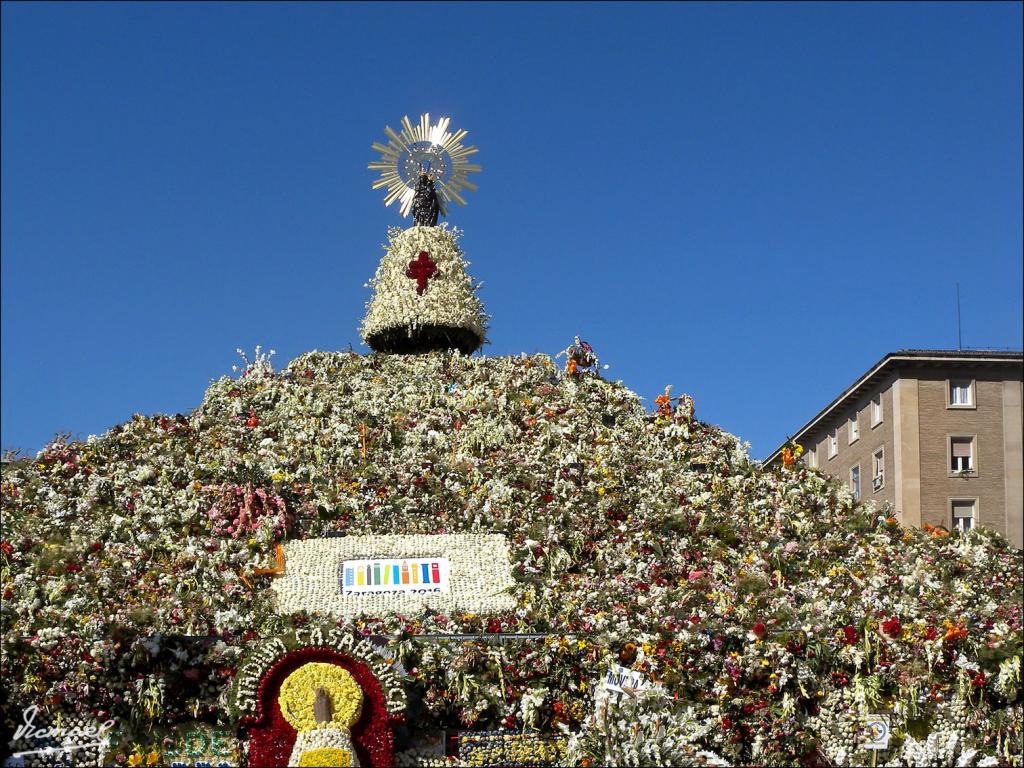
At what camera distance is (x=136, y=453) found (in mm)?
27125

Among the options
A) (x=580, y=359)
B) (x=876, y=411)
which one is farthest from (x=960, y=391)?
(x=580, y=359)

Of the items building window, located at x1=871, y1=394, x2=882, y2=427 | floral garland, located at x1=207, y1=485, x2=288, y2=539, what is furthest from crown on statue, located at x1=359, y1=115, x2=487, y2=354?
building window, located at x1=871, y1=394, x2=882, y2=427

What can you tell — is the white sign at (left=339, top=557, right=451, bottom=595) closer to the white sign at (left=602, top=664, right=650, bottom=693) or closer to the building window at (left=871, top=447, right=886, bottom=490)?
Answer: the white sign at (left=602, top=664, right=650, bottom=693)

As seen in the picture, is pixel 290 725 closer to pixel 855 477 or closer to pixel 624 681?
pixel 624 681

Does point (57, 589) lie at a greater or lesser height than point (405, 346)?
lesser

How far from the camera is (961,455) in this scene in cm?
4356

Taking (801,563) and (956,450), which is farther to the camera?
(956,450)

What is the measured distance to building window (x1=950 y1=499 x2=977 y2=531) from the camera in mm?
42875

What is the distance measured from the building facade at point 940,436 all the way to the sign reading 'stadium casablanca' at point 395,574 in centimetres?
2188

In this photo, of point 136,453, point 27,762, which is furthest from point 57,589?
point 136,453

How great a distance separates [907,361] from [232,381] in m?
23.6

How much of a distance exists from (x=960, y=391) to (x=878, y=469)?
12.3ft

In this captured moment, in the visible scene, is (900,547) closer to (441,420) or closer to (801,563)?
(801,563)

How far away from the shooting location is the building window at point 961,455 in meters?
43.4
